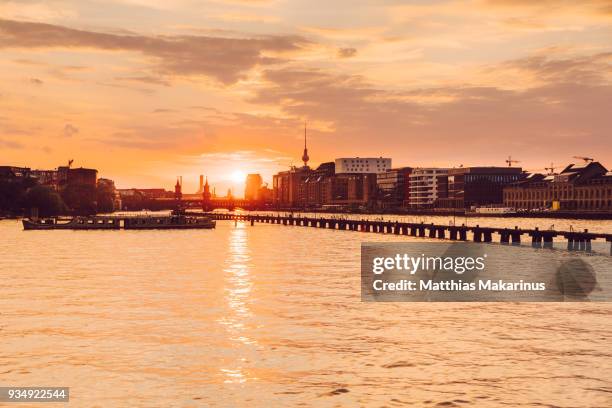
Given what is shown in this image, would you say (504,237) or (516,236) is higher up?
(516,236)

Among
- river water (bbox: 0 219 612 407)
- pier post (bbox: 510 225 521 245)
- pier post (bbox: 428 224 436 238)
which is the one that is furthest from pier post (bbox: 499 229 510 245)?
river water (bbox: 0 219 612 407)

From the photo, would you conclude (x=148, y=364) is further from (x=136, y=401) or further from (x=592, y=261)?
(x=592, y=261)

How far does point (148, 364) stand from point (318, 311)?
635 inches

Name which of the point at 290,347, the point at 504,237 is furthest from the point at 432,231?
the point at 290,347

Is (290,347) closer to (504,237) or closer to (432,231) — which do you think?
(504,237)

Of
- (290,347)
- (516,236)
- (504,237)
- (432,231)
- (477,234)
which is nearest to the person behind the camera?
Result: (290,347)

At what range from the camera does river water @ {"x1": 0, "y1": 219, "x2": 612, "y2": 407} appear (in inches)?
1076

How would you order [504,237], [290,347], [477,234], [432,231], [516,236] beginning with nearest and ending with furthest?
1. [290,347]
2. [516,236]
3. [504,237]
4. [477,234]
5. [432,231]

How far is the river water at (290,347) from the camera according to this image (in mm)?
27328

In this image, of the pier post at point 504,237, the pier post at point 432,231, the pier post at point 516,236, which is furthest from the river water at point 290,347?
the pier post at point 432,231

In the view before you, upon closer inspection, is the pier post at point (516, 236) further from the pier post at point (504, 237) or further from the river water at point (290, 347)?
the river water at point (290, 347)

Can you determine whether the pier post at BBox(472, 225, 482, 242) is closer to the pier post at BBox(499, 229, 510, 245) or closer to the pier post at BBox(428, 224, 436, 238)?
the pier post at BBox(499, 229, 510, 245)

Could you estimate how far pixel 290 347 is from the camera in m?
35.3

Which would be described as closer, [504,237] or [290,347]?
[290,347]
